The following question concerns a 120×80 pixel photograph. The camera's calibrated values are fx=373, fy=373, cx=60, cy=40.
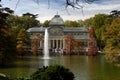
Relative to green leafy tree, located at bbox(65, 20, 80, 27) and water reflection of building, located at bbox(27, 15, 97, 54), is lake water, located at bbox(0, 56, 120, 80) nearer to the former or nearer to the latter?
water reflection of building, located at bbox(27, 15, 97, 54)

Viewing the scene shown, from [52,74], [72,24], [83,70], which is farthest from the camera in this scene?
[72,24]

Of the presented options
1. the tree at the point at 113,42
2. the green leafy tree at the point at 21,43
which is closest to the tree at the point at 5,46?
the tree at the point at 113,42

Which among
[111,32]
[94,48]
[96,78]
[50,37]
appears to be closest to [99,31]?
[50,37]

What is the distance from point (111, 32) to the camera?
4031 centimetres

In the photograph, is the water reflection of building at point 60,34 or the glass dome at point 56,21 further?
the glass dome at point 56,21

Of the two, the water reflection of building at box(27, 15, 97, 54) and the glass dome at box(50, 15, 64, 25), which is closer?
the water reflection of building at box(27, 15, 97, 54)

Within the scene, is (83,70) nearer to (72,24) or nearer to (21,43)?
(21,43)

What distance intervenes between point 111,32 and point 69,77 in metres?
25.8

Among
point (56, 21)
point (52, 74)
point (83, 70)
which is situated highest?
point (56, 21)

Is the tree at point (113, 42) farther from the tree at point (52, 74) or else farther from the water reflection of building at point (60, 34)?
the water reflection of building at point (60, 34)

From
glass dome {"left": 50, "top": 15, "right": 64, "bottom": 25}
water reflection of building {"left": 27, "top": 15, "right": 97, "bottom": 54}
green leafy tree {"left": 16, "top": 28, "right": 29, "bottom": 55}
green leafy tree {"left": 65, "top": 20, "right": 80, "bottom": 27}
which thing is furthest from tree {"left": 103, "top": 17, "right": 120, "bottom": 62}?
green leafy tree {"left": 65, "top": 20, "right": 80, "bottom": 27}

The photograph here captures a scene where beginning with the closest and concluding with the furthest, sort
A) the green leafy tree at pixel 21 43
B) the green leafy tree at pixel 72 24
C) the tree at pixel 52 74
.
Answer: the tree at pixel 52 74, the green leafy tree at pixel 21 43, the green leafy tree at pixel 72 24

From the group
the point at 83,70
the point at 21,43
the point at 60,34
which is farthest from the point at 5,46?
the point at 60,34

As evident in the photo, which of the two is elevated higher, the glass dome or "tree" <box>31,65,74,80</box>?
the glass dome
